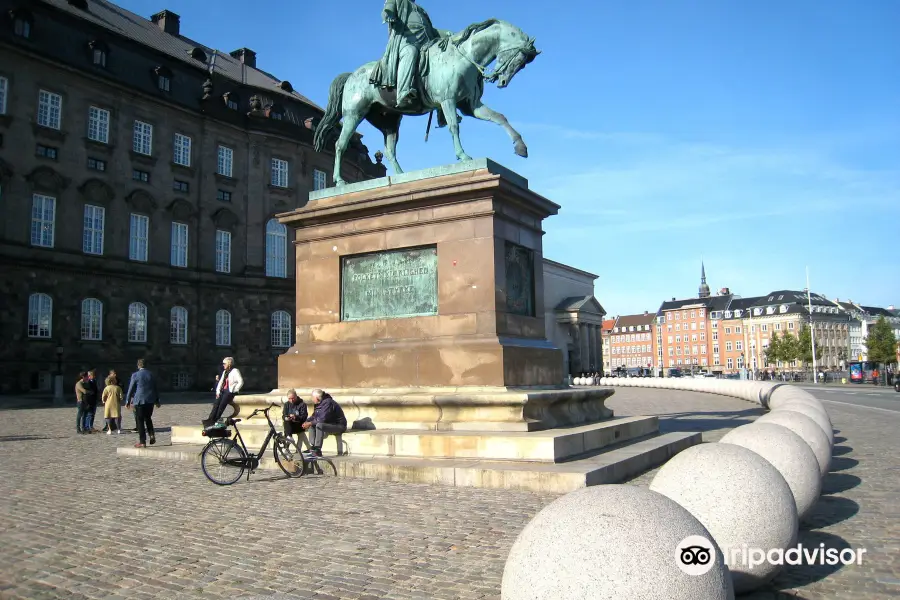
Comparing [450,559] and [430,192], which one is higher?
[430,192]

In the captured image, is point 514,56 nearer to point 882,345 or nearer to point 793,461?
point 793,461

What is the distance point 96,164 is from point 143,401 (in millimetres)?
33216

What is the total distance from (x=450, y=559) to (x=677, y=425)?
12728 mm

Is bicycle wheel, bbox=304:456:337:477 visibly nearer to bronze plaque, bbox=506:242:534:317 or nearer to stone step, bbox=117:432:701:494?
stone step, bbox=117:432:701:494

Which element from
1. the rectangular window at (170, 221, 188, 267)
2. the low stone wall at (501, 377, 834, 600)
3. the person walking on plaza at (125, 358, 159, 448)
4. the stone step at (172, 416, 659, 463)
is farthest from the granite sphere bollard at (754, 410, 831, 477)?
the rectangular window at (170, 221, 188, 267)

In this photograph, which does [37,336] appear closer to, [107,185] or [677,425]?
[107,185]

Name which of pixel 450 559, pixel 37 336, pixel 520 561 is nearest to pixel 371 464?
pixel 450 559

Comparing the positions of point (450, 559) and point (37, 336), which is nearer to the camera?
point (450, 559)

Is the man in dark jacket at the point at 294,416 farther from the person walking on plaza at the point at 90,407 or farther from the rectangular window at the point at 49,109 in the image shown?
the rectangular window at the point at 49,109

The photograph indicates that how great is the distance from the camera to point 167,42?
51.8 metres

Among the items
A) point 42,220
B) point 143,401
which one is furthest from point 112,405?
point 42,220

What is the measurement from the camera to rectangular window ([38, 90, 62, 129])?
39.3m

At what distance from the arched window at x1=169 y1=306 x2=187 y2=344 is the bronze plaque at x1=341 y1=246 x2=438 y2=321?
35943 millimetres

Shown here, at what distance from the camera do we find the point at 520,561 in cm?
332
